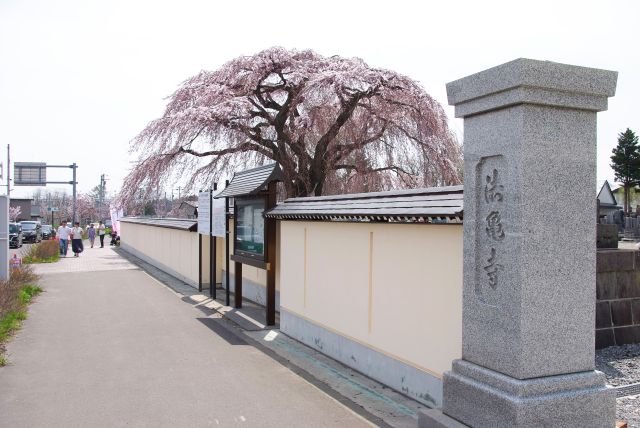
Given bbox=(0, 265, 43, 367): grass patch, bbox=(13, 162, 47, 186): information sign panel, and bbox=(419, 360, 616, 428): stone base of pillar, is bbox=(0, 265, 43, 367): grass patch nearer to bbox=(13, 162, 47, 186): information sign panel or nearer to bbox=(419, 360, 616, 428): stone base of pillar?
bbox=(419, 360, 616, 428): stone base of pillar

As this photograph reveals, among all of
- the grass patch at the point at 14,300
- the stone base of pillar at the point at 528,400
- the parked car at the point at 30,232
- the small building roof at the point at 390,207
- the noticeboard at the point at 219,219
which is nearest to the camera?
the stone base of pillar at the point at 528,400

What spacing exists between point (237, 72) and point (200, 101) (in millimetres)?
1966

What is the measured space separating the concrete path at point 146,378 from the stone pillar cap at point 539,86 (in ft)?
10.8

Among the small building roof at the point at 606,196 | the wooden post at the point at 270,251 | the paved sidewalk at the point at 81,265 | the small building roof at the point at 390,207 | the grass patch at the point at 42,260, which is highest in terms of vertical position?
the small building roof at the point at 606,196

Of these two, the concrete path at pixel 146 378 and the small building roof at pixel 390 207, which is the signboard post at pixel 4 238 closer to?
the concrete path at pixel 146 378

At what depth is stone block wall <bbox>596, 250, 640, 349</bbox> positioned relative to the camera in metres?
9.48

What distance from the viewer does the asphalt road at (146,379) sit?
566 cm

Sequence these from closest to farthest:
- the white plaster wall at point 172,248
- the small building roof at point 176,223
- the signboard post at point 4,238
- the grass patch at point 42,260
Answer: the signboard post at point 4,238
the small building roof at point 176,223
the white plaster wall at point 172,248
the grass patch at point 42,260

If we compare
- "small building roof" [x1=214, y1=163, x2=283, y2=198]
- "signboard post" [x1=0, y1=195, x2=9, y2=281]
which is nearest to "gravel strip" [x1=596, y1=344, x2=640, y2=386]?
"small building roof" [x1=214, y1=163, x2=283, y2=198]

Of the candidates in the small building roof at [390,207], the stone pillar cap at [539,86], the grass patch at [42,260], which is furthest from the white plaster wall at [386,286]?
the grass patch at [42,260]

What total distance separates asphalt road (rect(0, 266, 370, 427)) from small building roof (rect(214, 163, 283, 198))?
2.57 meters

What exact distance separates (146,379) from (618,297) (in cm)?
781

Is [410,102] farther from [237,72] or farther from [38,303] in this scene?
[38,303]

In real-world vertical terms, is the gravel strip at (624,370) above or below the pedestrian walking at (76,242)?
below
